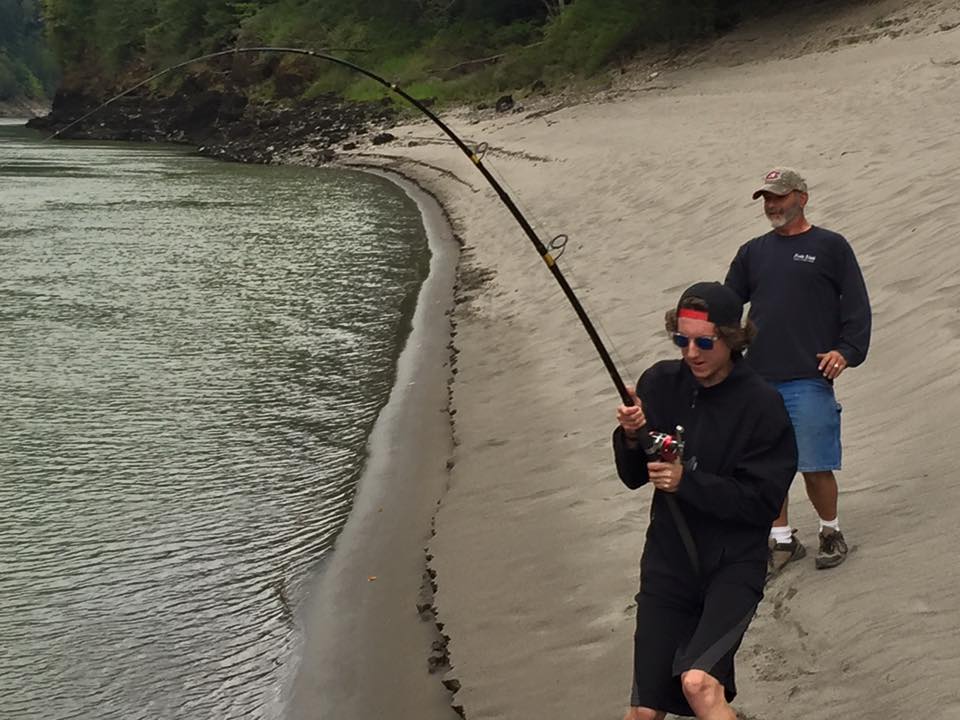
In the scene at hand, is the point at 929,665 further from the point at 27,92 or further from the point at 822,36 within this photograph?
the point at 27,92

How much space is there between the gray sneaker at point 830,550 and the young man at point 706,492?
1504 millimetres

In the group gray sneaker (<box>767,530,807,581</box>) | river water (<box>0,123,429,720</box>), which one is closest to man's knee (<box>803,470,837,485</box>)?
gray sneaker (<box>767,530,807,581</box>)

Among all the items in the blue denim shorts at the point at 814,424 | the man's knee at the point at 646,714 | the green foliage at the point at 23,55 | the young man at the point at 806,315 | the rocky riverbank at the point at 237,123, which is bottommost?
the rocky riverbank at the point at 237,123

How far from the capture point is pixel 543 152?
918 inches

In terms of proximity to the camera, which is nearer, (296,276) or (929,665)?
(929,665)

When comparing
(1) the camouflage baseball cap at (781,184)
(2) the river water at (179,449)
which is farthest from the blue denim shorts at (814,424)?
(2) the river water at (179,449)

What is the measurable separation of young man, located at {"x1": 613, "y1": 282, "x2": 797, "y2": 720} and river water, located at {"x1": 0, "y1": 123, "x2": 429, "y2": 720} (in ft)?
8.76

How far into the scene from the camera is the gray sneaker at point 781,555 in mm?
5102

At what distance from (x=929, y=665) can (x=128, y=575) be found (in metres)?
4.72

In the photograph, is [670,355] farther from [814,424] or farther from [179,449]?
[814,424]

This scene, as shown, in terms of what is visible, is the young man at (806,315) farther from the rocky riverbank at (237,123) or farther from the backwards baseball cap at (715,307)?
the rocky riverbank at (237,123)

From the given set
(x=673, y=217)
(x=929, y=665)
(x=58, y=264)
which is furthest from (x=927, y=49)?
(x=929, y=665)

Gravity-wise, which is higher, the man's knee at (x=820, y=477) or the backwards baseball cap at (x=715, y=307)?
the backwards baseball cap at (x=715, y=307)

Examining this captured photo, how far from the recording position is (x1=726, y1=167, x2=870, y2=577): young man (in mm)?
4766
